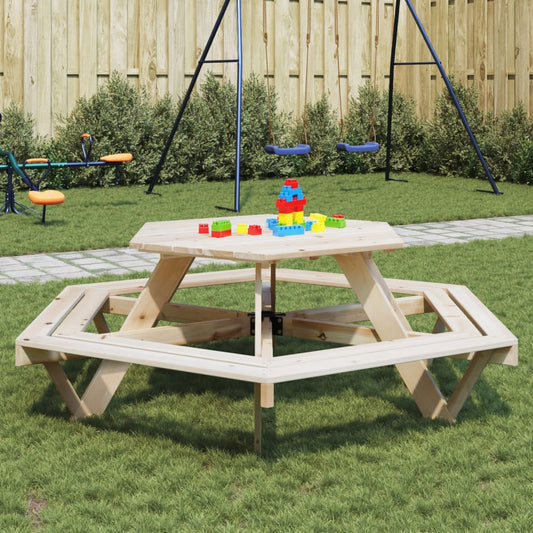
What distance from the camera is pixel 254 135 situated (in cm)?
1359

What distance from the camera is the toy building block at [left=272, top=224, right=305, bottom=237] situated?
13.1 ft

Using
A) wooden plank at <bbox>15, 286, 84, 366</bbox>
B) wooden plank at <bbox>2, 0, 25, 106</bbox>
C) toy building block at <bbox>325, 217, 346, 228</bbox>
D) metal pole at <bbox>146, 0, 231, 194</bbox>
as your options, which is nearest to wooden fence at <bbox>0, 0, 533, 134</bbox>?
wooden plank at <bbox>2, 0, 25, 106</bbox>

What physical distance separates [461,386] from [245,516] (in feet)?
3.93

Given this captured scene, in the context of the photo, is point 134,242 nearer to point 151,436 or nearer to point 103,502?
point 151,436

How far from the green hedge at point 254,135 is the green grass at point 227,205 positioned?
41cm

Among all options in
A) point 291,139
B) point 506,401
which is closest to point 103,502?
point 506,401

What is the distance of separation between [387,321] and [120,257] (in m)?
4.12

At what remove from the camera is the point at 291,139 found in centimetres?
1416

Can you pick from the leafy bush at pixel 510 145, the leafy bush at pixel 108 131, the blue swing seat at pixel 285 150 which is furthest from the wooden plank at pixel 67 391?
the leafy bush at pixel 510 145

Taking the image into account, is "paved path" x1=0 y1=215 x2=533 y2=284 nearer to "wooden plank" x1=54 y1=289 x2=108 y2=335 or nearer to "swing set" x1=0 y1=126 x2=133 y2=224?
"swing set" x1=0 y1=126 x2=133 y2=224

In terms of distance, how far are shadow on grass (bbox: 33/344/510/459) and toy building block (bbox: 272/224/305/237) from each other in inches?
28.4

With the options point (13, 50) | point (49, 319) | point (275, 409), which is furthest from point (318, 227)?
point (13, 50)

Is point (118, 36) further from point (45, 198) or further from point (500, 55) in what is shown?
point (500, 55)

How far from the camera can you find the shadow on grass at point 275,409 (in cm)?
357
